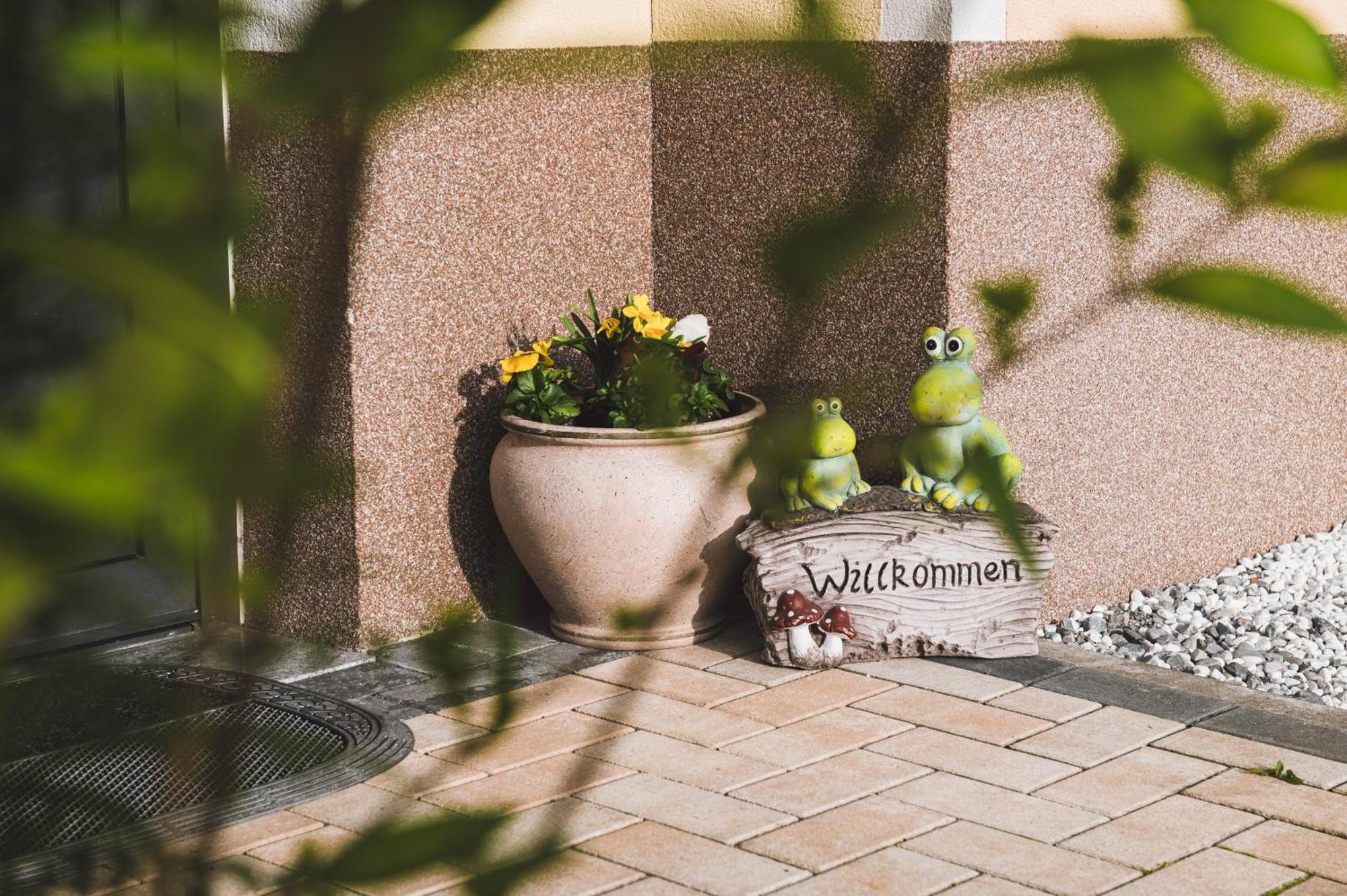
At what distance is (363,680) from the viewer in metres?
4.07

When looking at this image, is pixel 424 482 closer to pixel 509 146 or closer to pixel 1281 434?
pixel 509 146

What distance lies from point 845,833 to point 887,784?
0.87 ft

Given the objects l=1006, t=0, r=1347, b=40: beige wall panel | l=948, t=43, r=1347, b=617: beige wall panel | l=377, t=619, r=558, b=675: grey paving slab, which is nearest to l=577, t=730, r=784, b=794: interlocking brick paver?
l=948, t=43, r=1347, b=617: beige wall panel

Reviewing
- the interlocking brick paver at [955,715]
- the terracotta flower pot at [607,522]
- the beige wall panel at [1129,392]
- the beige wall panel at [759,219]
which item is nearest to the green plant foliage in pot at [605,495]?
the terracotta flower pot at [607,522]

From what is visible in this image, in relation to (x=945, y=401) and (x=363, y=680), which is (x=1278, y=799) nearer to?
(x=945, y=401)

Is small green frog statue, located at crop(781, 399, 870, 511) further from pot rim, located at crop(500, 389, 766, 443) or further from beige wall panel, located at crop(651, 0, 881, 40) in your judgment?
beige wall panel, located at crop(651, 0, 881, 40)

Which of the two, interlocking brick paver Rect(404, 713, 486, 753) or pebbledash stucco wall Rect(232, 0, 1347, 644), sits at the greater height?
pebbledash stucco wall Rect(232, 0, 1347, 644)

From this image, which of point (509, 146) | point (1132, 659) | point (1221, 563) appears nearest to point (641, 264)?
point (509, 146)

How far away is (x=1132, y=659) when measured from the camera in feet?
14.3

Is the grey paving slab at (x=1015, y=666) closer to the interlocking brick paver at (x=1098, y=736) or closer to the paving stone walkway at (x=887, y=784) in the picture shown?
the paving stone walkway at (x=887, y=784)

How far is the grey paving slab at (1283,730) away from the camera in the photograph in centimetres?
358

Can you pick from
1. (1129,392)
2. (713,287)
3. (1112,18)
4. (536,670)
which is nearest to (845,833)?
(536,670)

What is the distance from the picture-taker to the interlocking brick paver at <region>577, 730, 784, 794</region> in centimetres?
343

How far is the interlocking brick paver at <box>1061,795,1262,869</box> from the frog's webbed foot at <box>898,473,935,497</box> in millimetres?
1047
